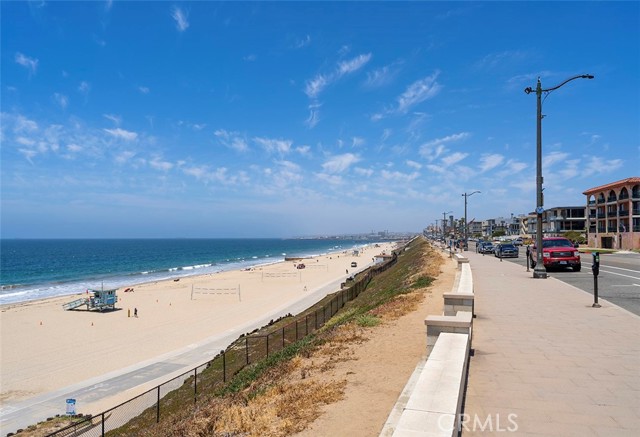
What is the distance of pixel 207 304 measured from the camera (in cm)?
4306

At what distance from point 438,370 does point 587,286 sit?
1352cm

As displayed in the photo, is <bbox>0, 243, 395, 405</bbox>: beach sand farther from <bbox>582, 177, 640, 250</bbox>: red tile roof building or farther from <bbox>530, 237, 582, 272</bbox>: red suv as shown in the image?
<bbox>582, 177, 640, 250</bbox>: red tile roof building

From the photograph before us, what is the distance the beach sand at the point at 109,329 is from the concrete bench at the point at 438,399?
61.1 ft

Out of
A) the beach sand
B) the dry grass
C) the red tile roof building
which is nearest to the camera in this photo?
the dry grass

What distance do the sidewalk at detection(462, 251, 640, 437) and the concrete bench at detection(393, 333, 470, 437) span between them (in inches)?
18.6

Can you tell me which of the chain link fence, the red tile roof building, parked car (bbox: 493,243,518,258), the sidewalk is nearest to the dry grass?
the sidewalk

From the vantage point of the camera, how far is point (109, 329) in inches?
1260

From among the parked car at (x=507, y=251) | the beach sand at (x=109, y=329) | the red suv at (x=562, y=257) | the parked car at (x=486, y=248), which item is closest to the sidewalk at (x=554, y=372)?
the red suv at (x=562, y=257)

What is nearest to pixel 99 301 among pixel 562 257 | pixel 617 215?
pixel 562 257

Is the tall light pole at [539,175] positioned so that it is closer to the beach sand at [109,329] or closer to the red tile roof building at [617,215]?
the beach sand at [109,329]

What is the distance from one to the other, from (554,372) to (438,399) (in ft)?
10.1

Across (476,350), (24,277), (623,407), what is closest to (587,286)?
(476,350)

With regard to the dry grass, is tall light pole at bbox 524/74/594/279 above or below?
above

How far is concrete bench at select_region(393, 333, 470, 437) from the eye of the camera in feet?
11.0
